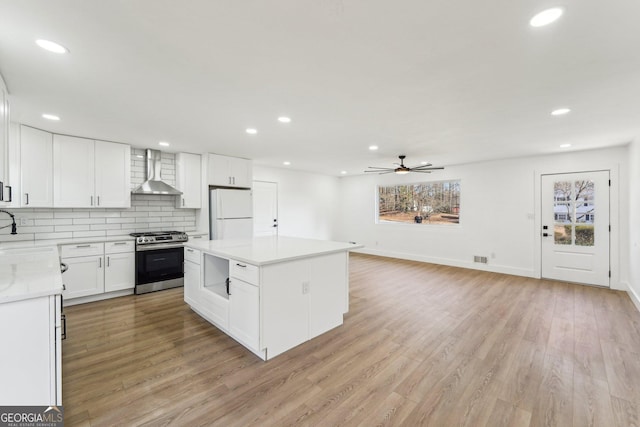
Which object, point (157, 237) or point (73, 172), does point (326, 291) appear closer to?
point (157, 237)

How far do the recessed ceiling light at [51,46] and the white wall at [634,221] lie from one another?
244 inches

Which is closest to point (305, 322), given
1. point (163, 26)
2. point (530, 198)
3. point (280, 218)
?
point (163, 26)

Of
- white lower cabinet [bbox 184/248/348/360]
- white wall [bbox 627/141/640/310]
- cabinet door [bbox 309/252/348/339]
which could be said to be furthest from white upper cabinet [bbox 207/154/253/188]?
white wall [bbox 627/141/640/310]

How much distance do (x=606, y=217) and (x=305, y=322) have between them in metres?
5.34

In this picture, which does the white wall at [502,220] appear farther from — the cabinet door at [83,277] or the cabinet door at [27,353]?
the cabinet door at [27,353]

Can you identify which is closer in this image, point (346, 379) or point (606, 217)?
point (346, 379)

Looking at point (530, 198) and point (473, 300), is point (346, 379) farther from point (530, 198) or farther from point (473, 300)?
point (530, 198)

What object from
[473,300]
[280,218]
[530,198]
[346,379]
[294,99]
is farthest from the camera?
[280,218]

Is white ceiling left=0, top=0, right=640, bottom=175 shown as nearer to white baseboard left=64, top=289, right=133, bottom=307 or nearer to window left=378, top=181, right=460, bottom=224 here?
white baseboard left=64, top=289, right=133, bottom=307

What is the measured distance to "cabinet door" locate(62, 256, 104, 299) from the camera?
3635mm

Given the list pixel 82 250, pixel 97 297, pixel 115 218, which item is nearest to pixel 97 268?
pixel 82 250

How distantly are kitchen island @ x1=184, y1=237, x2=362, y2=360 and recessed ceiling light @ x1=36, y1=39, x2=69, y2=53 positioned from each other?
189 cm

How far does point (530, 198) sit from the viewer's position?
5.16m

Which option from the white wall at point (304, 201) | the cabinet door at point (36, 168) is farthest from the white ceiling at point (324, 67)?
the white wall at point (304, 201)
